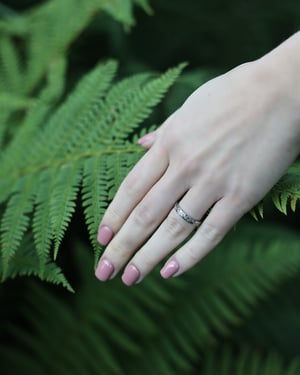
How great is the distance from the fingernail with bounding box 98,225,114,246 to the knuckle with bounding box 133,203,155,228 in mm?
62

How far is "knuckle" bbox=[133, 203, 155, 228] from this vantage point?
974 millimetres

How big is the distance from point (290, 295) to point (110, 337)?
755mm

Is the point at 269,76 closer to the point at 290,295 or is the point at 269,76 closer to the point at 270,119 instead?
the point at 270,119

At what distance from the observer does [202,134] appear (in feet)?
3.00

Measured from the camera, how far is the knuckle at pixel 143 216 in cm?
97

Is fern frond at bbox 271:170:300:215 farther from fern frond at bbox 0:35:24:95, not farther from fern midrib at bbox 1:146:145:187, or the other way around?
fern frond at bbox 0:35:24:95

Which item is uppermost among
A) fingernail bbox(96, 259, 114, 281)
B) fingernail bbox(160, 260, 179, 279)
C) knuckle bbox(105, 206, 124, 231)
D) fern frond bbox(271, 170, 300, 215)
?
fern frond bbox(271, 170, 300, 215)

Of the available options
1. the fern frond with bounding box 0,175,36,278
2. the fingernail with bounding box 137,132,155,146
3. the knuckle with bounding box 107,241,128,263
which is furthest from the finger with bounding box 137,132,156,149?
the fern frond with bounding box 0,175,36,278

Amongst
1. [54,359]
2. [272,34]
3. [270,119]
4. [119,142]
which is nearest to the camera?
[270,119]

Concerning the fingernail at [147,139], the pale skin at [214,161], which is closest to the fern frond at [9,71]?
the fingernail at [147,139]

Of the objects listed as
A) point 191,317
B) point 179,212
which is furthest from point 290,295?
point 179,212

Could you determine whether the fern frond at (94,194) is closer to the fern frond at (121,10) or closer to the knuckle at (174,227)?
the knuckle at (174,227)

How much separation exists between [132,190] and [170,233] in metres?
0.11

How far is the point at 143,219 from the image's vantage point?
983 millimetres
